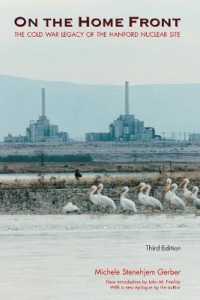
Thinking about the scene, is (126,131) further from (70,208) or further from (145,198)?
(70,208)

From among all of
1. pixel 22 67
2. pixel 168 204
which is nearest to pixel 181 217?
pixel 168 204

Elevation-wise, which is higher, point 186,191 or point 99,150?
point 99,150

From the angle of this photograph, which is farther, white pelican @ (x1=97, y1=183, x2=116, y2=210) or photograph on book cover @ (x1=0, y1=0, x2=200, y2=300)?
white pelican @ (x1=97, y1=183, x2=116, y2=210)

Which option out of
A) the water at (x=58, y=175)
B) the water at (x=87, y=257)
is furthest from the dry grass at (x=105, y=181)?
the water at (x=87, y=257)

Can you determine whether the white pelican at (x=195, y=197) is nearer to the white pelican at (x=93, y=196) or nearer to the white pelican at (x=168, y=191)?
the white pelican at (x=168, y=191)

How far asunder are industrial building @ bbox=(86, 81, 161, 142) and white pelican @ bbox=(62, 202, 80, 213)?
11.8 inches

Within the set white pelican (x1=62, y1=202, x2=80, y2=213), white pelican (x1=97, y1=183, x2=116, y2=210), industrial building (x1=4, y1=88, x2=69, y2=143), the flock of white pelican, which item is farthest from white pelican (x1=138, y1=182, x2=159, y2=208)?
industrial building (x1=4, y1=88, x2=69, y2=143)

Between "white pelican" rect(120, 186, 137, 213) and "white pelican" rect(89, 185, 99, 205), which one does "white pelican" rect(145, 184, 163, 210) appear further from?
"white pelican" rect(89, 185, 99, 205)

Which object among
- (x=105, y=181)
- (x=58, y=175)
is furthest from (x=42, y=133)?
(x=105, y=181)

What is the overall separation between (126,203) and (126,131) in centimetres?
32

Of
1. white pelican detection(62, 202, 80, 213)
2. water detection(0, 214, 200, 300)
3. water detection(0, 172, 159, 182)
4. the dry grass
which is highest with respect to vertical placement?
water detection(0, 172, 159, 182)

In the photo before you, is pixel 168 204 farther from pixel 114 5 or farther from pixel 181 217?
pixel 114 5

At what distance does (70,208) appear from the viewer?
45.6 ft

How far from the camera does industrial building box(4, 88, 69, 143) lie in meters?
13.8
